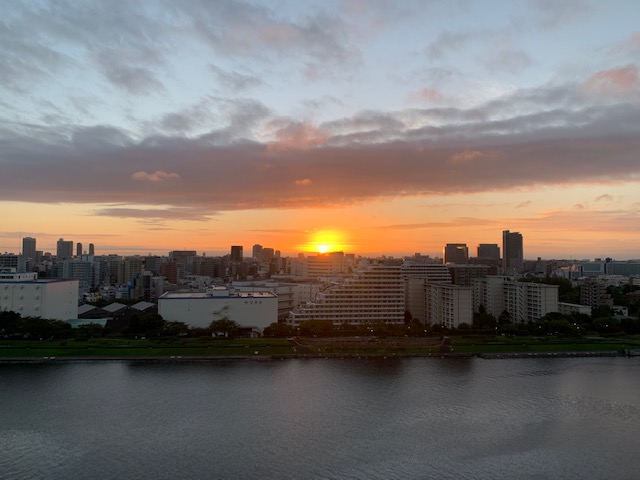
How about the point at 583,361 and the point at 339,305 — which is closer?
the point at 583,361

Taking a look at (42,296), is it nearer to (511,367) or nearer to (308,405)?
(308,405)

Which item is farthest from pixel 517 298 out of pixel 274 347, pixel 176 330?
pixel 176 330

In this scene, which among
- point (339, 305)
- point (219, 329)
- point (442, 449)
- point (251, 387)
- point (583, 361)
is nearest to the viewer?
point (442, 449)

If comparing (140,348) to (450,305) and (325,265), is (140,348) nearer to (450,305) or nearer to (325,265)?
(450,305)

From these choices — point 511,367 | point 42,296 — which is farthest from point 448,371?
point 42,296

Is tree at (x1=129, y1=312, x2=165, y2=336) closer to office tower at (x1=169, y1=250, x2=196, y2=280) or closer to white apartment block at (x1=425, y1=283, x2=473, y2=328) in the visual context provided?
white apartment block at (x1=425, y1=283, x2=473, y2=328)

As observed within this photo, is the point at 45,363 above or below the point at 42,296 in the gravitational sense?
below

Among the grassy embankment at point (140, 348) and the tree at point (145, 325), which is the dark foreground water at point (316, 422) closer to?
the grassy embankment at point (140, 348)
